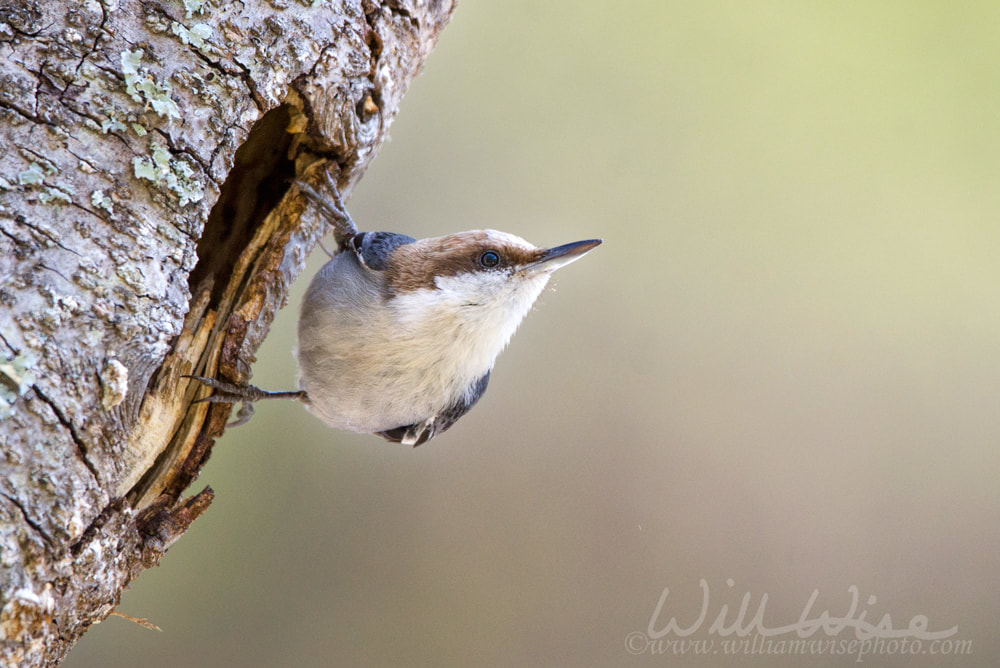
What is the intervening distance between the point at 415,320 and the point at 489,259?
→ 0.94ft

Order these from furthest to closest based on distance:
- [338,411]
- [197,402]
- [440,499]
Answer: [440,499] → [338,411] → [197,402]

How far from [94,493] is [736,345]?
3347 mm

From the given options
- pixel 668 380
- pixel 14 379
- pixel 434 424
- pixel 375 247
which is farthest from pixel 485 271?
pixel 668 380

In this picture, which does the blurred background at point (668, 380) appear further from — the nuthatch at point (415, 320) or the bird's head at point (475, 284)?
the bird's head at point (475, 284)

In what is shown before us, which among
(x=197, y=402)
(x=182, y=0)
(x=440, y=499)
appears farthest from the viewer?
(x=440, y=499)

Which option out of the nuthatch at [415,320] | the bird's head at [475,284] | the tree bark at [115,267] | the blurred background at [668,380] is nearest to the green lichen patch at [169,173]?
the tree bark at [115,267]

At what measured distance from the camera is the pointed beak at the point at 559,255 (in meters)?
2.23

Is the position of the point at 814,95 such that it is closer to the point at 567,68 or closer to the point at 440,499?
the point at 567,68

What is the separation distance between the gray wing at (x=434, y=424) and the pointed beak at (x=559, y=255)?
1.43ft

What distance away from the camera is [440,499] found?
12.4 ft

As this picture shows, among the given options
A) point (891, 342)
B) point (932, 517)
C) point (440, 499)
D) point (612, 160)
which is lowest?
point (932, 517)

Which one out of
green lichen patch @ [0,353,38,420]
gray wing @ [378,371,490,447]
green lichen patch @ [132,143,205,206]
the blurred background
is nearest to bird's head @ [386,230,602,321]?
gray wing @ [378,371,490,447]

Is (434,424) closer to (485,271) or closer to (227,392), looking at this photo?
(485,271)

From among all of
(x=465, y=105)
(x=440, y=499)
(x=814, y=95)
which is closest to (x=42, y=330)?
(x=440, y=499)
